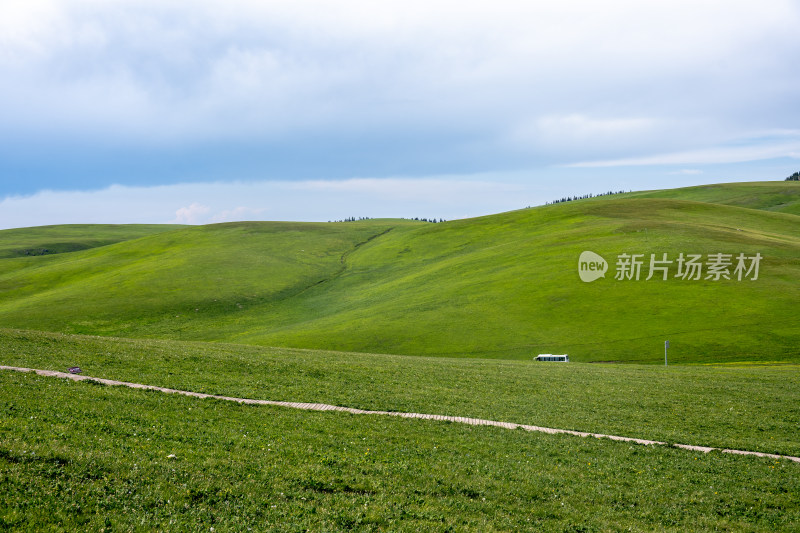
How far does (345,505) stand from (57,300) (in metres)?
120

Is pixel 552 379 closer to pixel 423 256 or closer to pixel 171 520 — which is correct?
pixel 171 520

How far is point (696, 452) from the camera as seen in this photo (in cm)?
2202

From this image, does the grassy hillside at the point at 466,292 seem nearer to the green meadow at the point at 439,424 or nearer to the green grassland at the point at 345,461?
the green meadow at the point at 439,424

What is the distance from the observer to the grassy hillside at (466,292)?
228ft

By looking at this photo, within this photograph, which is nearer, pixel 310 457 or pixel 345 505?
pixel 345 505

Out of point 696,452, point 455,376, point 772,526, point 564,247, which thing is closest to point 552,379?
point 455,376

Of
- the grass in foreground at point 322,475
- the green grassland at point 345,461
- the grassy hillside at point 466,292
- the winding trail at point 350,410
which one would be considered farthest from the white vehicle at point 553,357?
the grass in foreground at point 322,475

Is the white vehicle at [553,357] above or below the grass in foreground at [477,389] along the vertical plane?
below

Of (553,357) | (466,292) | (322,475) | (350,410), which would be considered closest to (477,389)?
(350,410)

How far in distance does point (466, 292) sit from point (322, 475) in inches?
3125

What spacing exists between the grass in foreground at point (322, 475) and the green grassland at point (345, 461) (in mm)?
59

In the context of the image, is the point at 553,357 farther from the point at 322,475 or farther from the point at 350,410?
the point at 322,475

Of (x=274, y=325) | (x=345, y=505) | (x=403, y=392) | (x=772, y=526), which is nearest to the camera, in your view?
(x=345, y=505)

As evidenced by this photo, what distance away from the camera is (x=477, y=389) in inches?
1319
